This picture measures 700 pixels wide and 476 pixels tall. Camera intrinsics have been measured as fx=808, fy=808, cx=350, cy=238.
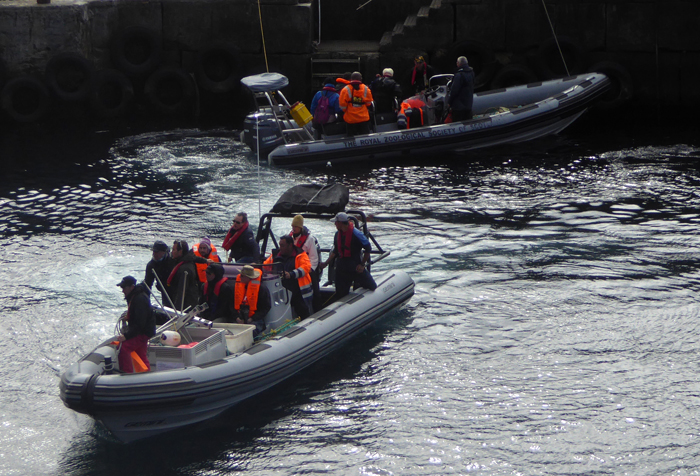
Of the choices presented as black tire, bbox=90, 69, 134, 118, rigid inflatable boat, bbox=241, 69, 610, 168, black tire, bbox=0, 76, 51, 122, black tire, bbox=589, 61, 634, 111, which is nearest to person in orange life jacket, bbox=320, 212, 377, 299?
rigid inflatable boat, bbox=241, 69, 610, 168

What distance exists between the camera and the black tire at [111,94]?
59.2 feet

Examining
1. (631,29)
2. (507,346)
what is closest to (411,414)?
(507,346)

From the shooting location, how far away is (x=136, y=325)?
22.0 feet

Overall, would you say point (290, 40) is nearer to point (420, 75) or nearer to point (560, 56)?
point (420, 75)

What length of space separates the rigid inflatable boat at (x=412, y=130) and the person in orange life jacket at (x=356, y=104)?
27 cm

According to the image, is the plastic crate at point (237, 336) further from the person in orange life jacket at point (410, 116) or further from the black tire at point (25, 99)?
the black tire at point (25, 99)

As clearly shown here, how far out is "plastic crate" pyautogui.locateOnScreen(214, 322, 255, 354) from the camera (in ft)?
23.9

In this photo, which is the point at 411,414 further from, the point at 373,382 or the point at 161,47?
the point at 161,47

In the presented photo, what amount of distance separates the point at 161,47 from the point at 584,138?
960cm

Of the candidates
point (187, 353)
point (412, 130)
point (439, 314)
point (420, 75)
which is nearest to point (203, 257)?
point (187, 353)

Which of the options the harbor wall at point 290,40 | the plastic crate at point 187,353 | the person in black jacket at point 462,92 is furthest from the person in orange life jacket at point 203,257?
the harbor wall at point 290,40

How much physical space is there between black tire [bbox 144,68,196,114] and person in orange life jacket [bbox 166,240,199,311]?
10996 mm

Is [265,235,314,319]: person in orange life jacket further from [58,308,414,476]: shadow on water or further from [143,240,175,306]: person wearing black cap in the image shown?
[143,240,175,306]: person wearing black cap

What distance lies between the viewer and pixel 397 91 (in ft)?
49.8
